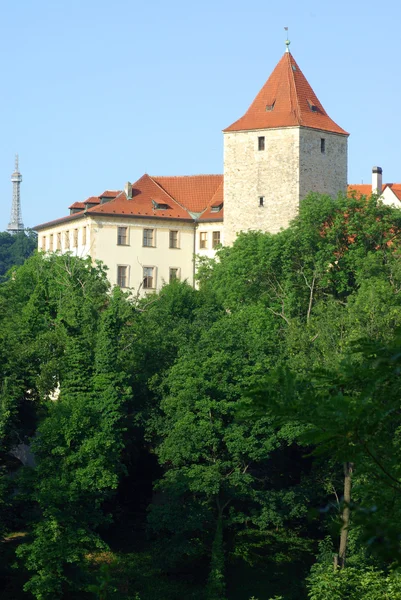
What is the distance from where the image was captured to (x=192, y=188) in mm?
72500

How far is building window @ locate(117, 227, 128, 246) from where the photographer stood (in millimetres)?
68062

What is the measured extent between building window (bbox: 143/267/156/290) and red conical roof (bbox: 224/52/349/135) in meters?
9.64

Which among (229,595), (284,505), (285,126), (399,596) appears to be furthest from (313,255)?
(399,596)

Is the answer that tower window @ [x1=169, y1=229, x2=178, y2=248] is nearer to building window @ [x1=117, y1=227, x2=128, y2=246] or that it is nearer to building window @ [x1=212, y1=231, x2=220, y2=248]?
building window @ [x1=212, y1=231, x2=220, y2=248]

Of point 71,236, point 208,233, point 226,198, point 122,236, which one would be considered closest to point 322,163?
point 226,198

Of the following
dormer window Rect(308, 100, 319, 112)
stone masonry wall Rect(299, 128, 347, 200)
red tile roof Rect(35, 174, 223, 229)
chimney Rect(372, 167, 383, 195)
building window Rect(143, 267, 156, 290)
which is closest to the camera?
stone masonry wall Rect(299, 128, 347, 200)

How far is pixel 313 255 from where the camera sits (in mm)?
56156

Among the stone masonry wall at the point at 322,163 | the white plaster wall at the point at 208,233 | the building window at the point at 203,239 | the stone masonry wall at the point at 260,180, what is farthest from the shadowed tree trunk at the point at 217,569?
the building window at the point at 203,239

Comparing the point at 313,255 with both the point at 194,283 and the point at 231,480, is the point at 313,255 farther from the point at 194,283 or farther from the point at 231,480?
the point at 231,480

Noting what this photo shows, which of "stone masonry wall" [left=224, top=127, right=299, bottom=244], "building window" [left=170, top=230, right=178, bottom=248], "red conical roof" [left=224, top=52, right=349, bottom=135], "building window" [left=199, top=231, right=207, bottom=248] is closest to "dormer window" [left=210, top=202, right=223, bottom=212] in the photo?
"building window" [left=199, top=231, right=207, bottom=248]

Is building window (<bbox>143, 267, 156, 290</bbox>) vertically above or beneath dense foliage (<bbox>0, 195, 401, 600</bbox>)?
above

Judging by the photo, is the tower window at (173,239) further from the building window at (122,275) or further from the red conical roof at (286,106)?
the red conical roof at (286,106)

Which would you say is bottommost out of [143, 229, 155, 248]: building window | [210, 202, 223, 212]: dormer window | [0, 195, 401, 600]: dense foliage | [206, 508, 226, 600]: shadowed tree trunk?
[206, 508, 226, 600]: shadowed tree trunk

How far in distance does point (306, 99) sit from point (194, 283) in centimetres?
1203
